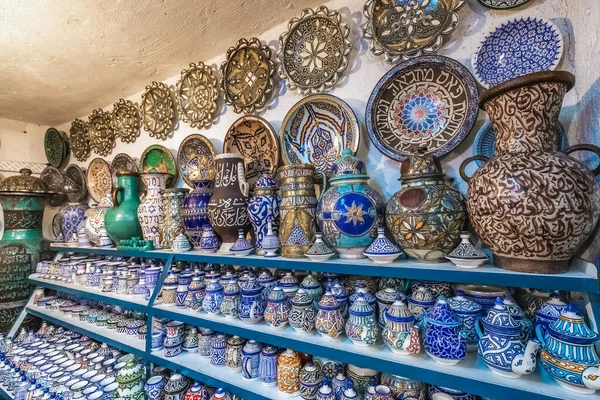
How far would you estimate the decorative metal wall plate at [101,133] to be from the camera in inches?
81.7

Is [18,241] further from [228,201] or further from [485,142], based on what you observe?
[485,142]

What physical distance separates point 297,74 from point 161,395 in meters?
1.49

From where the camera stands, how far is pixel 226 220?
1085 mm

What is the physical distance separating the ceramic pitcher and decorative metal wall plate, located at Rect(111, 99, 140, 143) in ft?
3.87

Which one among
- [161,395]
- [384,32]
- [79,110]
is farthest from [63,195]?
[384,32]

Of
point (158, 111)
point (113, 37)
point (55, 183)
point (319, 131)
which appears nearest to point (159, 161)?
point (158, 111)

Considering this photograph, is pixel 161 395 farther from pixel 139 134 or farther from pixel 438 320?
pixel 139 134

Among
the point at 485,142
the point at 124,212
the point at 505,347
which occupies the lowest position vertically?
the point at 505,347

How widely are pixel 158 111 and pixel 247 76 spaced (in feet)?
2.52

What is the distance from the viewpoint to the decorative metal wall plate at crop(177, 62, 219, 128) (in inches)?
58.9

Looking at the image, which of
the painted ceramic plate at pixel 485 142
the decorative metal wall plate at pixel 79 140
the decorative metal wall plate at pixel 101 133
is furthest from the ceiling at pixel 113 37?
the painted ceramic plate at pixel 485 142

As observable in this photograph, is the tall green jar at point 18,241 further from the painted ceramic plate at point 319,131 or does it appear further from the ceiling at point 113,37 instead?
the painted ceramic plate at point 319,131

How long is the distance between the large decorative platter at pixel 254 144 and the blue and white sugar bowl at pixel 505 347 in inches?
37.0

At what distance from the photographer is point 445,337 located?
0.63 metres
